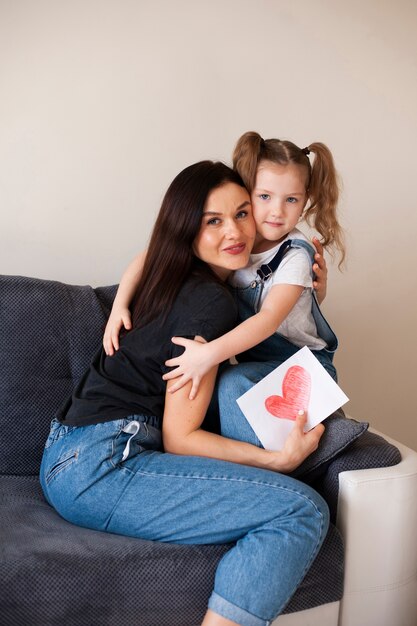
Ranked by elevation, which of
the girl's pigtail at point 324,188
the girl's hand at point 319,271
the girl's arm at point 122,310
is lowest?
the girl's arm at point 122,310

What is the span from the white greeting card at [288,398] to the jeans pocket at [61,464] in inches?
16.4

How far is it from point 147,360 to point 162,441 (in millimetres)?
205

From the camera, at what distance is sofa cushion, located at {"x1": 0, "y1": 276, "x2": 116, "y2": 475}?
194 cm

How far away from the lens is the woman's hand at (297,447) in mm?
1666

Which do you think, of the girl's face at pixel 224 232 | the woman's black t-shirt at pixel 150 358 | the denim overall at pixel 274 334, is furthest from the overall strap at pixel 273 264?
the woman's black t-shirt at pixel 150 358

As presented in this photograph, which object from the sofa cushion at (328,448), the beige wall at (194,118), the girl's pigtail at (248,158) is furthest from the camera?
the beige wall at (194,118)

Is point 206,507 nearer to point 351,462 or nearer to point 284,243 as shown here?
point 351,462

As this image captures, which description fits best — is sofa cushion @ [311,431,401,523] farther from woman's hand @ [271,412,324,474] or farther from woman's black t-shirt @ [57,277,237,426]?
woman's black t-shirt @ [57,277,237,426]

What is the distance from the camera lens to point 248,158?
1.95m

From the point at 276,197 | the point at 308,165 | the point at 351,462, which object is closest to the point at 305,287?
the point at 276,197

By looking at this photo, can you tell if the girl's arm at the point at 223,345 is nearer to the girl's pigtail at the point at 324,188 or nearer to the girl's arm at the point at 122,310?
the girl's arm at the point at 122,310

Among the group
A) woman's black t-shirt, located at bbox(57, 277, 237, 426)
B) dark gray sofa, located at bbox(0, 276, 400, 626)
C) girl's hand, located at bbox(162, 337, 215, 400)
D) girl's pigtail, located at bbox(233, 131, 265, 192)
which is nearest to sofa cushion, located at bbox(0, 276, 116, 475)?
dark gray sofa, located at bbox(0, 276, 400, 626)

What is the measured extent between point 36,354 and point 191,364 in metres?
0.57

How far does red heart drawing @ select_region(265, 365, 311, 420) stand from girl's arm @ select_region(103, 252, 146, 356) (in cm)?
41
